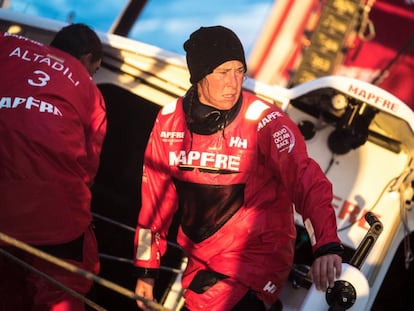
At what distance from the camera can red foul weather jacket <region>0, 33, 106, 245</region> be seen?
2.67 m

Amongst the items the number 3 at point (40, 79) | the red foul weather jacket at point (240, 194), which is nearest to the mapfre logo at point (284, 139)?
the red foul weather jacket at point (240, 194)

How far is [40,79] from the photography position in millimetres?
2867

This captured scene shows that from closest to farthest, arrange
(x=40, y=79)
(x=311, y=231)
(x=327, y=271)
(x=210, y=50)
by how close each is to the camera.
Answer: (x=327, y=271) → (x=311, y=231) → (x=210, y=50) → (x=40, y=79)

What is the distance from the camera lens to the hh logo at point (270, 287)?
276cm

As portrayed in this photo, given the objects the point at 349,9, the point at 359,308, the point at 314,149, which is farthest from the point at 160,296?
the point at 349,9

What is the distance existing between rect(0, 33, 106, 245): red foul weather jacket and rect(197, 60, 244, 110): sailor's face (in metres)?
0.72

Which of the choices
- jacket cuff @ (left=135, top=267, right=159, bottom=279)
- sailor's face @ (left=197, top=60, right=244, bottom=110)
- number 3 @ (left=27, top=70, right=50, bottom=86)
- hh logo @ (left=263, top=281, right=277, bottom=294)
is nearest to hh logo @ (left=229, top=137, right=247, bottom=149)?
sailor's face @ (left=197, top=60, right=244, bottom=110)

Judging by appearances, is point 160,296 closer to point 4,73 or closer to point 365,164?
point 365,164

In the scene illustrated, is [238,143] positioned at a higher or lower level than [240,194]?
higher

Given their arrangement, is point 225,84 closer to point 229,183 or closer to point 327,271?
point 229,183

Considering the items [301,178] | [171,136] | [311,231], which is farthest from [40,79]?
[311,231]

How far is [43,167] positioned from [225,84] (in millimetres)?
970

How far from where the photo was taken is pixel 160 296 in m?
4.33

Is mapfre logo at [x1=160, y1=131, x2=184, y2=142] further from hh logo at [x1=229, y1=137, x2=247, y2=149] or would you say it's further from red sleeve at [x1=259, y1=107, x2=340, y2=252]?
red sleeve at [x1=259, y1=107, x2=340, y2=252]
